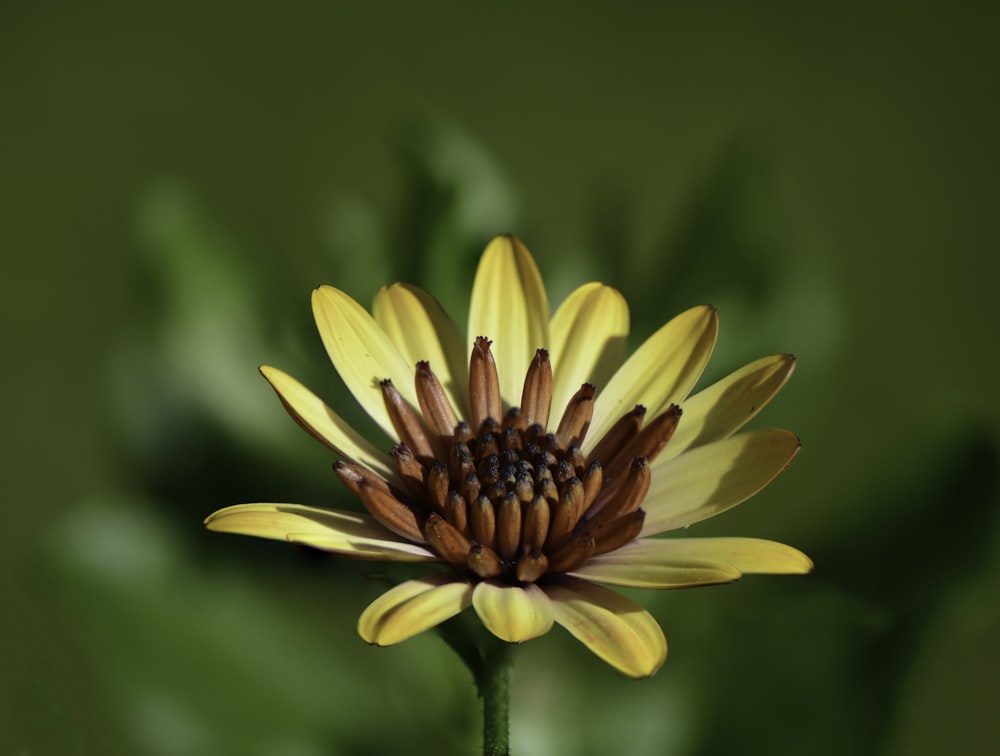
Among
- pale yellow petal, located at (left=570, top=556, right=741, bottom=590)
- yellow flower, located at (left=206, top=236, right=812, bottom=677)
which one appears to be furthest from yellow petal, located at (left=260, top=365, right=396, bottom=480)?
pale yellow petal, located at (left=570, top=556, right=741, bottom=590)

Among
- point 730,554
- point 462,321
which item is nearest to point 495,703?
point 730,554

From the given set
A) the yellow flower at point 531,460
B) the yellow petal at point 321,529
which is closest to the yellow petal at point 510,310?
the yellow flower at point 531,460

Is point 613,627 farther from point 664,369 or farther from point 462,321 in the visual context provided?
point 462,321

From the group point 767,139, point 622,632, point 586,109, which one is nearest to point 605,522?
point 622,632

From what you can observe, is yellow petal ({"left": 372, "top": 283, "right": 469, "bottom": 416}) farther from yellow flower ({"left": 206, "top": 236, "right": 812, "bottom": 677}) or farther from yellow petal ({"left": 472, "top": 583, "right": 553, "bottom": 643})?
yellow petal ({"left": 472, "top": 583, "right": 553, "bottom": 643})

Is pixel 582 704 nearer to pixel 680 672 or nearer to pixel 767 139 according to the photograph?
pixel 680 672

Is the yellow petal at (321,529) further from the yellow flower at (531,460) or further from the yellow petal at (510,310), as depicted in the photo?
the yellow petal at (510,310)

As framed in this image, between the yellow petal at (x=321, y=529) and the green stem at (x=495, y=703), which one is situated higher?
the yellow petal at (x=321, y=529)
